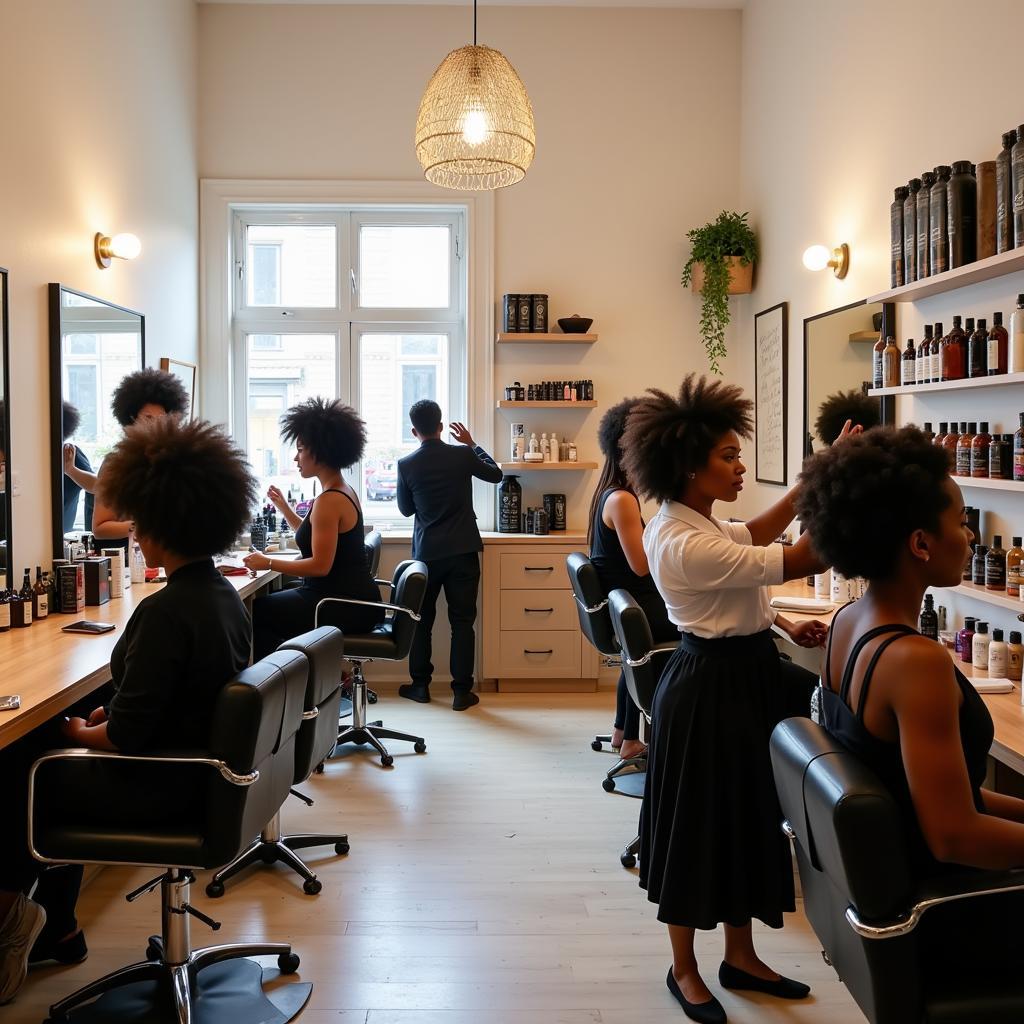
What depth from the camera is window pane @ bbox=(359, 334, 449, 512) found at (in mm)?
5664

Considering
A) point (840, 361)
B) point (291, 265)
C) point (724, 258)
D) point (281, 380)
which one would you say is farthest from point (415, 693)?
point (724, 258)

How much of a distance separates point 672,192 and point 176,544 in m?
4.19

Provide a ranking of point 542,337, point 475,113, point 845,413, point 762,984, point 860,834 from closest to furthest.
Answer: point 860,834 → point 762,984 → point 475,113 → point 845,413 → point 542,337

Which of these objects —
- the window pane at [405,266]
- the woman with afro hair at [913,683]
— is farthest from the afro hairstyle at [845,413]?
the window pane at [405,266]

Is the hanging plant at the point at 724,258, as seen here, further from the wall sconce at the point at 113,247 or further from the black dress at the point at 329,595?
the wall sconce at the point at 113,247

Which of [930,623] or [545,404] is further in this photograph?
[545,404]

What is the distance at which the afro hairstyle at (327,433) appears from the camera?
152 inches

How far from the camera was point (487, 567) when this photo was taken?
5188mm

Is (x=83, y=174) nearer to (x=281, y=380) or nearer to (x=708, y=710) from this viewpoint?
(x=281, y=380)

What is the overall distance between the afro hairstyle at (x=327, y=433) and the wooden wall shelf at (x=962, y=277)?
1.99m

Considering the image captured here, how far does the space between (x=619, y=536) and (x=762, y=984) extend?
154 cm

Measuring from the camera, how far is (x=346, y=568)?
3846mm

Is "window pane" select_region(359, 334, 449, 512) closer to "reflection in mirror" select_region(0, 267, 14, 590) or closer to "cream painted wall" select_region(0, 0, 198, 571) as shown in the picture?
"cream painted wall" select_region(0, 0, 198, 571)

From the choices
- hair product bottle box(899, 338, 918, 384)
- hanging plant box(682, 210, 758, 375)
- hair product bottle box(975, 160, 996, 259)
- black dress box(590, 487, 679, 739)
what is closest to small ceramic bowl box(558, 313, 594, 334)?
hanging plant box(682, 210, 758, 375)
